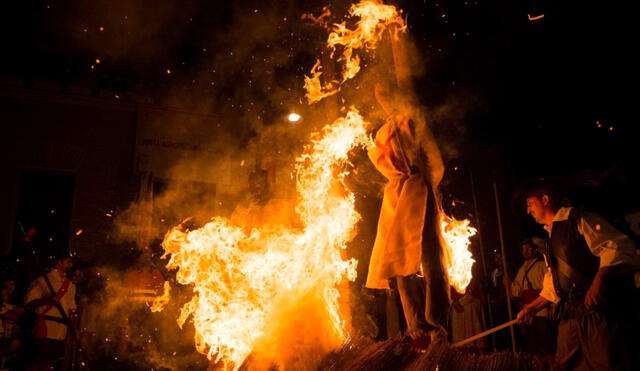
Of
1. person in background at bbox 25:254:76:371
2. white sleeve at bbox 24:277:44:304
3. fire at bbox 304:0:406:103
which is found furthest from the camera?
white sleeve at bbox 24:277:44:304

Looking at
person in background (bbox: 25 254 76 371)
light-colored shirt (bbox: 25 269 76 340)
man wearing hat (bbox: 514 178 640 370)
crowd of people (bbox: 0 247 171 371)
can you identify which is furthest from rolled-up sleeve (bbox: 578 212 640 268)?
light-colored shirt (bbox: 25 269 76 340)

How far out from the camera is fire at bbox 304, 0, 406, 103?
4957mm

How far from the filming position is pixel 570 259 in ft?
11.4

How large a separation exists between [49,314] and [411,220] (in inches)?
283

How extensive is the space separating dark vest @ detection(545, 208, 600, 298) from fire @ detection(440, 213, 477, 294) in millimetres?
777

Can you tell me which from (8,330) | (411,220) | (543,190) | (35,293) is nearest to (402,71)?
(411,220)

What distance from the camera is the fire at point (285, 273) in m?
3.88

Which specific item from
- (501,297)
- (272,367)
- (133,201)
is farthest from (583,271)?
(133,201)

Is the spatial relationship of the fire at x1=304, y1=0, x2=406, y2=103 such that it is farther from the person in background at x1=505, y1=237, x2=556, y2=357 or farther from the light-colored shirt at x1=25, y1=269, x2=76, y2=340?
the light-colored shirt at x1=25, y1=269, x2=76, y2=340

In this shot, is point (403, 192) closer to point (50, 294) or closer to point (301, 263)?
point (301, 263)

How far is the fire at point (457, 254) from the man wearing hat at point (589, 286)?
72 cm

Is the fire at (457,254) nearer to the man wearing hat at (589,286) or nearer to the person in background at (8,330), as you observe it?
the man wearing hat at (589,286)

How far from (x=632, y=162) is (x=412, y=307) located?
7.73m

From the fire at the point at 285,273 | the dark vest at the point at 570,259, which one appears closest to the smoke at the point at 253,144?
the fire at the point at 285,273
